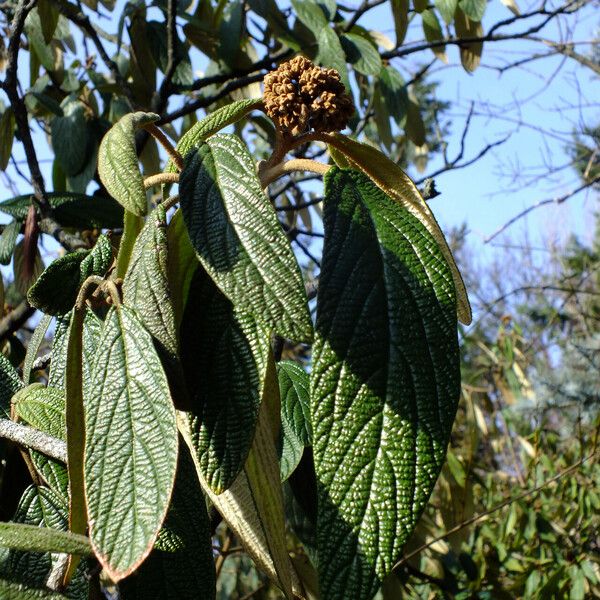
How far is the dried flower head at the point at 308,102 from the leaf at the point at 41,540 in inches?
9.8

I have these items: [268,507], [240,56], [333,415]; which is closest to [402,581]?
[240,56]

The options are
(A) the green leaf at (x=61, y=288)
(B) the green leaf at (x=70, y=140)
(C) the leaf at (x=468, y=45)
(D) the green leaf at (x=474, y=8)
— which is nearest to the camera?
(A) the green leaf at (x=61, y=288)

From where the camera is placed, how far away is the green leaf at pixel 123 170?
0.41 m

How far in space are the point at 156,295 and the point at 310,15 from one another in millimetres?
1263

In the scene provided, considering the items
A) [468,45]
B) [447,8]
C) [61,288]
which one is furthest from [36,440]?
[468,45]

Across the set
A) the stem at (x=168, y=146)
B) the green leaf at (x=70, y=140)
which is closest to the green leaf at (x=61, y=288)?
the stem at (x=168, y=146)

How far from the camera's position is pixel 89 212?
0.89 metres

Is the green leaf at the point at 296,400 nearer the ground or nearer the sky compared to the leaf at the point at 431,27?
nearer the ground

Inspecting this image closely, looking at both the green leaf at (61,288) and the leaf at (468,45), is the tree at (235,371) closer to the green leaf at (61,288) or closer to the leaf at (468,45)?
the green leaf at (61,288)

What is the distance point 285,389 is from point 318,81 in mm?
337

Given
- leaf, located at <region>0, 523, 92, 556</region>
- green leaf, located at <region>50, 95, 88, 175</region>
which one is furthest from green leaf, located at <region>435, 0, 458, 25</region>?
leaf, located at <region>0, 523, 92, 556</region>

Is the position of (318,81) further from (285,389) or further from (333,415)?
(285,389)

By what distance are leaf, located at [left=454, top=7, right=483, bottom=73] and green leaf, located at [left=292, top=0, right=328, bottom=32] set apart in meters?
0.42

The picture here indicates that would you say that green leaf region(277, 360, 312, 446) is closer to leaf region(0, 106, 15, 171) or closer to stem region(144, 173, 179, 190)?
stem region(144, 173, 179, 190)
